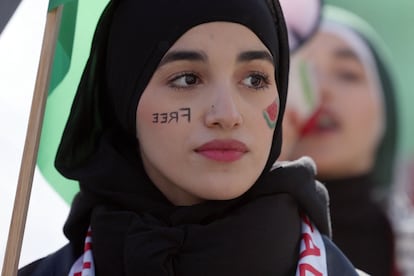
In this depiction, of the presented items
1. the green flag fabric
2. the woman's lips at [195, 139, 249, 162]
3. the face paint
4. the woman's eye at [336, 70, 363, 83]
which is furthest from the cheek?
the woman's eye at [336, 70, 363, 83]

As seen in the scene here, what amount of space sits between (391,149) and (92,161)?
3.43 meters

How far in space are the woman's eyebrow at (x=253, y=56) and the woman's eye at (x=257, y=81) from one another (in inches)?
1.4

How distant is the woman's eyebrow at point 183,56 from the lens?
2.23 metres

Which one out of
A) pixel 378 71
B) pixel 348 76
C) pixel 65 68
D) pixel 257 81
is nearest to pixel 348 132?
pixel 348 76

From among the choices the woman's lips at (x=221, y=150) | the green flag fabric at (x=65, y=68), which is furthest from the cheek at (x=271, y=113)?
the green flag fabric at (x=65, y=68)

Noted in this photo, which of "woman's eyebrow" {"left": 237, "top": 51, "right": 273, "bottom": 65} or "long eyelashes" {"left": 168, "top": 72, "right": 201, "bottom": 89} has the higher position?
"woman's eyebrow" {"left": 237, "top": 51, "right": 273, "bottom": 65}

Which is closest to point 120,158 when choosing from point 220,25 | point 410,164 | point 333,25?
point 220,25

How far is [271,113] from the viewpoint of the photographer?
7.54ft

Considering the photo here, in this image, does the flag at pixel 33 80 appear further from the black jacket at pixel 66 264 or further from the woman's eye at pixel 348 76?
the woman's eye at pixel 348 76

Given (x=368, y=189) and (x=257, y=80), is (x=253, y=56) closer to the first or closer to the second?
(x=257, y=80)

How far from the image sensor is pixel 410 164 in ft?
24.5

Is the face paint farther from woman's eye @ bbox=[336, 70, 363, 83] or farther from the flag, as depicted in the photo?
woman's eye @ bbox=[336, 70, 363, 83]

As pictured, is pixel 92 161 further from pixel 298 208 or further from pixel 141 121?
pixel 298 208

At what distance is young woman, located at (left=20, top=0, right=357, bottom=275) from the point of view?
87.4 inches
